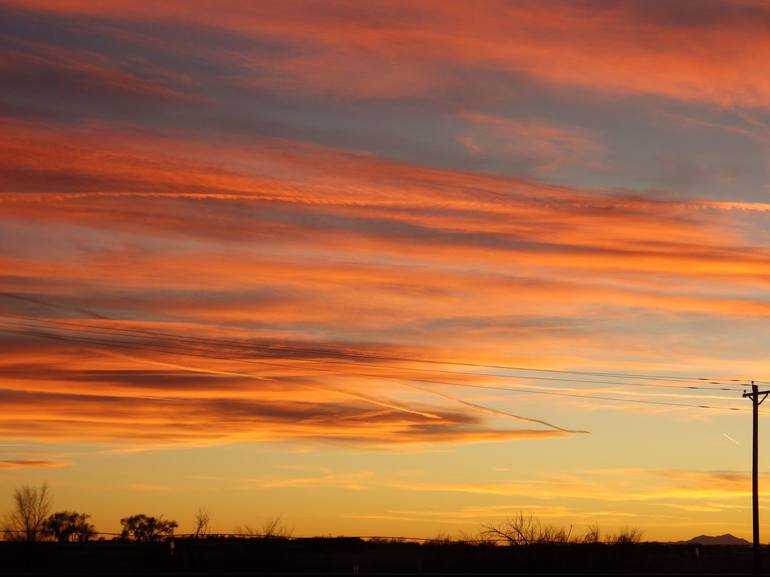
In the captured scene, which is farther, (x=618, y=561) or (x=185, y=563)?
(x=618, y=561)

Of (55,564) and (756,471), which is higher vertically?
(756,471)

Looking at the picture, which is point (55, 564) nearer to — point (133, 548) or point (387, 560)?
point (133, 548)

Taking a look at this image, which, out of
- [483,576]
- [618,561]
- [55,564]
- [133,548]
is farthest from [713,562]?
[55,564]

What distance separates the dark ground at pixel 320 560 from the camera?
53.8 m

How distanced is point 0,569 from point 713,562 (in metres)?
53.3

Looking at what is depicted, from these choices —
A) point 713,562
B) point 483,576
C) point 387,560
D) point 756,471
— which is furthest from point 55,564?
point 713,562

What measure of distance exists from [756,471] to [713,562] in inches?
733

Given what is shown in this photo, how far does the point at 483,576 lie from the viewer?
173 feet

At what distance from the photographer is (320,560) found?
68125 mm

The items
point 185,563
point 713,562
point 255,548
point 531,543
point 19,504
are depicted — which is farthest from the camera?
point 713,562

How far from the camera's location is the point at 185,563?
54.8 meters

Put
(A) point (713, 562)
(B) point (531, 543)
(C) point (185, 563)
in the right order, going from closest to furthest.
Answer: (C) point (185, 563), (B) point (531, 543), (A) point (713, 562)

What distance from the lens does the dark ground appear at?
53.8 metres

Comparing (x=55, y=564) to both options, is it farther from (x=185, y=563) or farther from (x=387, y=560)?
(x=387, y=560)
